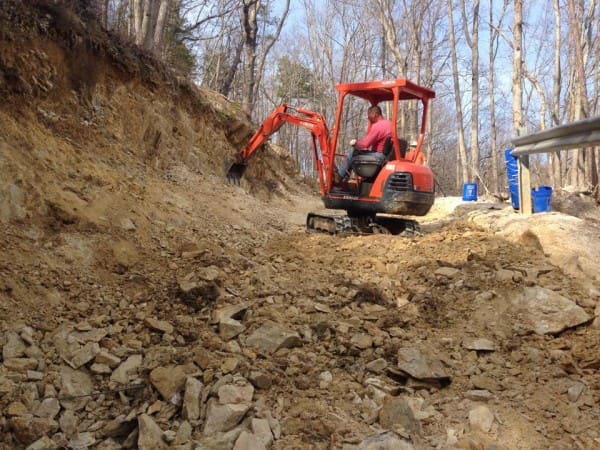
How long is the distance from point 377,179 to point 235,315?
4008 mm

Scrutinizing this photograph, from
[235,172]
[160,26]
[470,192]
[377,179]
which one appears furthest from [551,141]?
[470,192]

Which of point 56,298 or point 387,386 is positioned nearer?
point 387,386

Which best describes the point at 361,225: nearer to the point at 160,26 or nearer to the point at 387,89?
the point at 387,89

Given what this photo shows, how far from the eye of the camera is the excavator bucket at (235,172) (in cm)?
937

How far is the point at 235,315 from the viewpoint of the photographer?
3.46 m

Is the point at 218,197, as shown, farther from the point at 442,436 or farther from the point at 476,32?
the point at 476,32

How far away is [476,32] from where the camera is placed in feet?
66.7

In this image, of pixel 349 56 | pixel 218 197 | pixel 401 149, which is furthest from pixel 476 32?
pixel 218 197

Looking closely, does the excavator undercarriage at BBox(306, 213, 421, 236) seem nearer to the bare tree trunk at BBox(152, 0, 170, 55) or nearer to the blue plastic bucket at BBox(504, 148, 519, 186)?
the blue plastic bucket at BBox(504, 148, 519, 186)

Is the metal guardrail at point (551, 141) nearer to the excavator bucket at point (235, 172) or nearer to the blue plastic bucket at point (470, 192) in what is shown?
the excavator bucket at point (235, 172)

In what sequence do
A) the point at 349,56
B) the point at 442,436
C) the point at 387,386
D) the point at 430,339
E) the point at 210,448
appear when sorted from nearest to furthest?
→ 1. the point at 210,448
2. the point at 442,436
3. the point at 387,386
4. the point at 430,339
5. the point at 349,56

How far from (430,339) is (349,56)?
2503 cm

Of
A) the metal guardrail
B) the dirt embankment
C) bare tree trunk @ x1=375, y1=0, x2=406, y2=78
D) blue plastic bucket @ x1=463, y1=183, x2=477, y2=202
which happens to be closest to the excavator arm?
the dirt embankment

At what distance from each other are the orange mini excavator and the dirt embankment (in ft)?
2.81
